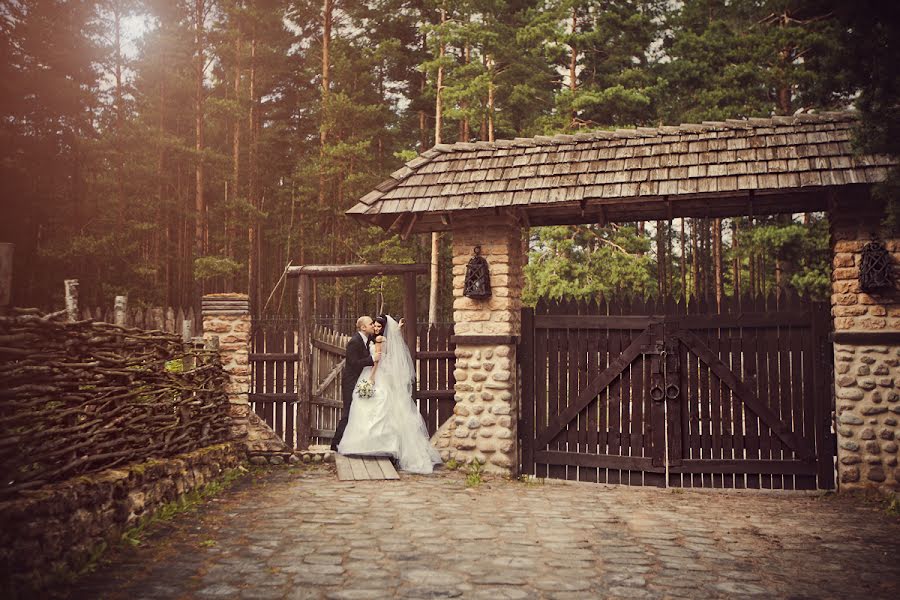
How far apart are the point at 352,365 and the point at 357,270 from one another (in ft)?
4.45

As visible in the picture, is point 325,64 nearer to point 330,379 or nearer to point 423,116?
point 423,116

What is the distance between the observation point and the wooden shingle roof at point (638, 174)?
802cm

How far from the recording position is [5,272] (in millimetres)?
4312

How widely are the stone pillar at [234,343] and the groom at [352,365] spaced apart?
1.31m

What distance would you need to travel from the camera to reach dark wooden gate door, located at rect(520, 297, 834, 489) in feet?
27.4

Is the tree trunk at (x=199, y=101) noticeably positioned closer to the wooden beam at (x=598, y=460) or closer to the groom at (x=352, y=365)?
the groom at (x=352, y=365)

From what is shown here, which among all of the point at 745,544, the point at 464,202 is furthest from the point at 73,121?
the point at 745,544

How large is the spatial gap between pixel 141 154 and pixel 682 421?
2497 cm

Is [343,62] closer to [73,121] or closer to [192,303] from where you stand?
[73,121]

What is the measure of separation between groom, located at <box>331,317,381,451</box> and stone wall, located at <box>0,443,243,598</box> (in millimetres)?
3074

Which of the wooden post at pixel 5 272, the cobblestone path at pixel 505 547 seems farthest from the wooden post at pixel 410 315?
the wooden post at pixel 5 272

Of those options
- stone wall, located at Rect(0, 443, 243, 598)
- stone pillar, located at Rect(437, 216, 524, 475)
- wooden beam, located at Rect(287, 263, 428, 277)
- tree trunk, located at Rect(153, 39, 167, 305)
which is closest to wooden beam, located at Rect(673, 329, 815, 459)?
stone pillar, located at Rect(437, 216, 524, 475)

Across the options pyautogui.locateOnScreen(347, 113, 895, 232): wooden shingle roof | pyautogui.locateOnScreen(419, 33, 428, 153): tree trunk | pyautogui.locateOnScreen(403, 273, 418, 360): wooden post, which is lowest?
pyautogui.locateOnScreen(403, 273, 418, 360): wooden post

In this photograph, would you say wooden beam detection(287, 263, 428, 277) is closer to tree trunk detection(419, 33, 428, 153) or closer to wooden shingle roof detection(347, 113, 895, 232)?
wooden shingle roof detection(347, 113, 895, 232)
